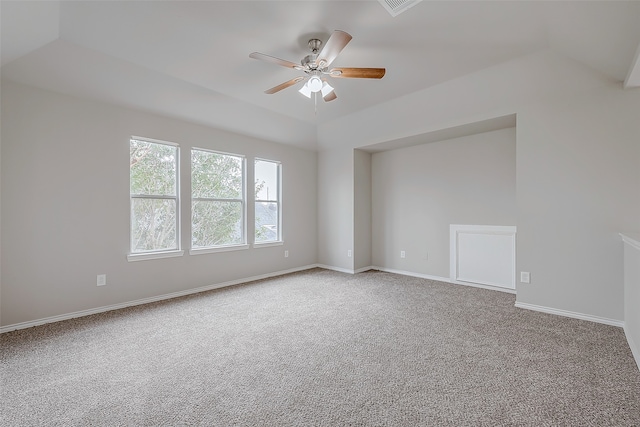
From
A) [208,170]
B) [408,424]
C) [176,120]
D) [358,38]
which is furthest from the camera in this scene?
[208,170]

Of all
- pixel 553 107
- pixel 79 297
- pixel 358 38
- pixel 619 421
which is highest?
pixel 358 38

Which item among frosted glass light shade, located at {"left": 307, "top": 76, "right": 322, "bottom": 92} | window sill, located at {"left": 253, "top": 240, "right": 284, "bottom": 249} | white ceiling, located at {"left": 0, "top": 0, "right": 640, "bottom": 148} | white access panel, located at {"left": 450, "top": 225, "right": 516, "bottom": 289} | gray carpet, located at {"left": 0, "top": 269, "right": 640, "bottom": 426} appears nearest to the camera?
gray carpet, located at {"left": 0, "top": 269, "right": 640, "bottom": 426}

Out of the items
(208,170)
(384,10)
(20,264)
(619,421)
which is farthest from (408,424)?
(208,170)

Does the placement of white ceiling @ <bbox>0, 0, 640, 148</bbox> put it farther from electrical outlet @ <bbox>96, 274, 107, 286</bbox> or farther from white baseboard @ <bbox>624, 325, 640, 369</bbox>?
white baseboard @ <bbox>624, 325, 640, 369</bbox>

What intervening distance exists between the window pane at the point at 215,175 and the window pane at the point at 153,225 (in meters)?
0.46

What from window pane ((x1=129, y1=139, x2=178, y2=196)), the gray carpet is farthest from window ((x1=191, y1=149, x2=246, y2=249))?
the gray carpet

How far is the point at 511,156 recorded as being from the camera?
12.9 feet

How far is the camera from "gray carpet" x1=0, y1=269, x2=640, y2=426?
1600mm

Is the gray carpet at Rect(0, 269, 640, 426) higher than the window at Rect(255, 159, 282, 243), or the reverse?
the window at Rect(255, 159, 282, 243)

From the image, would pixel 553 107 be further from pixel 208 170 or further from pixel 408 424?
pixel 208 170

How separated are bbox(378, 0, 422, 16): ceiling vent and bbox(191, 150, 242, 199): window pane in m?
3.18

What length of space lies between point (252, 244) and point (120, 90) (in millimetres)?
2773

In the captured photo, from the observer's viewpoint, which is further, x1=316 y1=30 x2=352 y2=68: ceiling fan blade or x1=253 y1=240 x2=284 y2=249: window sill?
x1=253 y1=240 x2=284 y2=249: window sill

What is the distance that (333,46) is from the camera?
2266 millimetres
